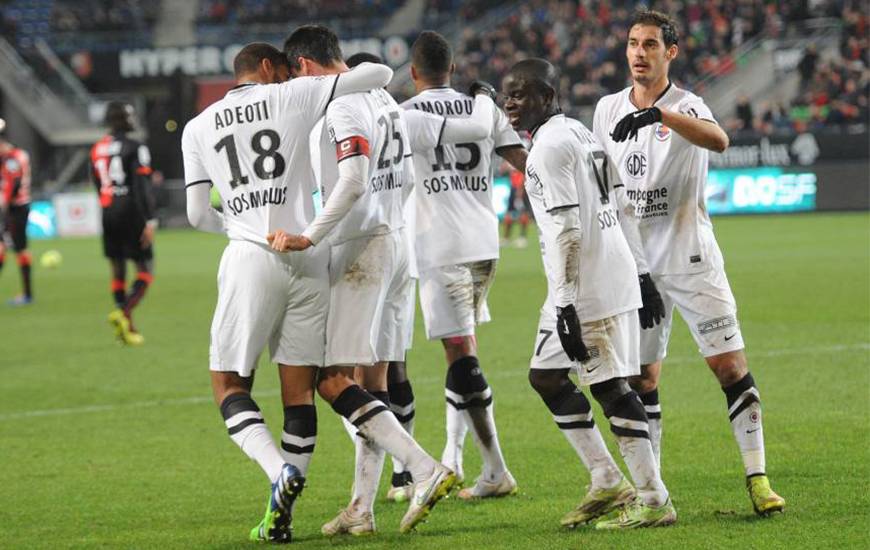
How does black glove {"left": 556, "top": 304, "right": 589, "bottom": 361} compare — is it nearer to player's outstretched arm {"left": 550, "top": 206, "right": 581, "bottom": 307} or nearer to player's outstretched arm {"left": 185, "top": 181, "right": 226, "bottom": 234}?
player's outstretched arm {"left": 550, "top": 206, "right": 581, "bottom": 307}

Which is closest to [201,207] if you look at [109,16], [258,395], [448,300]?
[448,300]

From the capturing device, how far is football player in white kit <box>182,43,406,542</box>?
239 inches

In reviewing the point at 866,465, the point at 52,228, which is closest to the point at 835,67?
the point at 52,228

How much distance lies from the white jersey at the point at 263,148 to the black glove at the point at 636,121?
4.33ft

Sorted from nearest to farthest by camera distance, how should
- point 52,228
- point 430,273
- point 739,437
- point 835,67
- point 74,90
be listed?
point 739,437 < point 430,273 < point 835,67 < point 52,228 < point 74,90

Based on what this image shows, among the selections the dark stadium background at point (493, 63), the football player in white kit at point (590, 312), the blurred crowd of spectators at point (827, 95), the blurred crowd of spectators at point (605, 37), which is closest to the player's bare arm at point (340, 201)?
the football player in white kit at point (590, 312)

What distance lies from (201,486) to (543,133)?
9.76 feet

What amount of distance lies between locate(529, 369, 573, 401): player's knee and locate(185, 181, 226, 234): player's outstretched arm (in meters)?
1.61

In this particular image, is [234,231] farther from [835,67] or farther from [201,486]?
[835,67]

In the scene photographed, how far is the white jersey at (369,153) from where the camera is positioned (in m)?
6.05

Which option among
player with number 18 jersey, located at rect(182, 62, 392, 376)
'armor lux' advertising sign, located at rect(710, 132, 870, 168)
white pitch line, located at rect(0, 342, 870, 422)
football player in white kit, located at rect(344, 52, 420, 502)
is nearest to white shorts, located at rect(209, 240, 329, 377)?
player with number 18 jersey, located at rect(182, 62, 392, 376)

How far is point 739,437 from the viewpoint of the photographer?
6477 mm

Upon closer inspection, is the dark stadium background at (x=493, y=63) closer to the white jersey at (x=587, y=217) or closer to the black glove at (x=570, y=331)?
the white jersey at (x=587, y=217)

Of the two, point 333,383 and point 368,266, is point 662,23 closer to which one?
point 368,266
